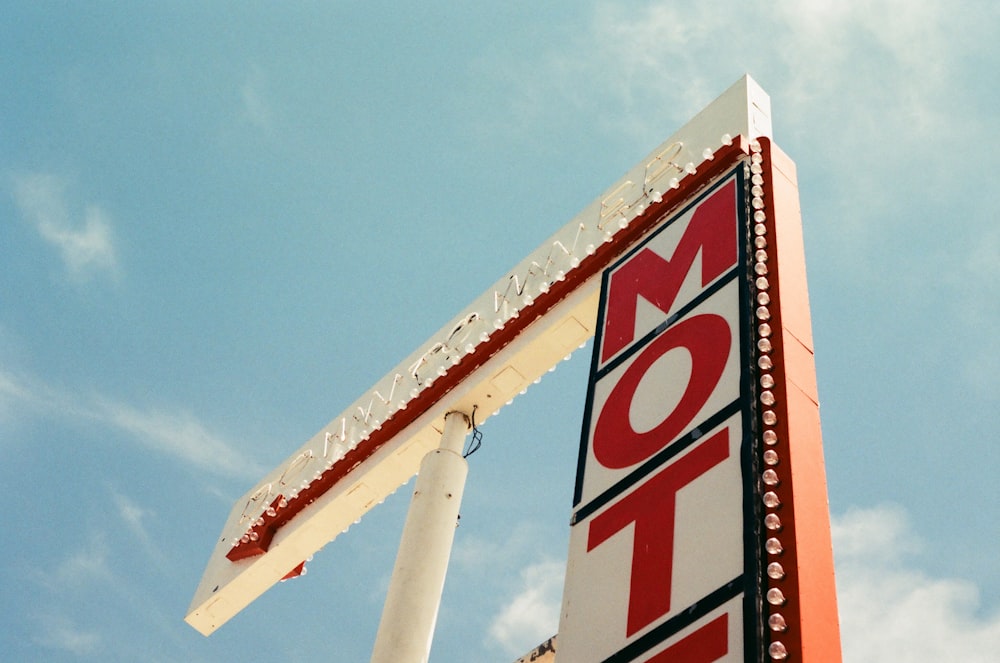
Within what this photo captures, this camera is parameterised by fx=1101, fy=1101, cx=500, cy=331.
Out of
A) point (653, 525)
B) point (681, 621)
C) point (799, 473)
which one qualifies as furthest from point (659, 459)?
point (681, 621)

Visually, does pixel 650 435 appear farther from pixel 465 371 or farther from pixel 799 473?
pixel 465 371

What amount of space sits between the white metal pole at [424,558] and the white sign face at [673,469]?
8.00ft

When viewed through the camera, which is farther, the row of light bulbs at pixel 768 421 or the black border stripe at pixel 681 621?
the black border stripe at pixel 681 621

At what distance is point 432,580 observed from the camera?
31.8ft

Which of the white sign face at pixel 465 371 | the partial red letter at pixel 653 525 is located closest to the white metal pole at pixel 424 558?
the white sign face at pixel 465 371

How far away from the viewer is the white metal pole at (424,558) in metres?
9.14

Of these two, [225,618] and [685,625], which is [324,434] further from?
[685,625]

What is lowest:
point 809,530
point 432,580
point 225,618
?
point 809,530

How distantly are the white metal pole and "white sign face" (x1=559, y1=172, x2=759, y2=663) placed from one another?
2439mm

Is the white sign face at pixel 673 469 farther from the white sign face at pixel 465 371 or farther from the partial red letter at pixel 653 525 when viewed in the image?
the white sign face at pixel 465 371

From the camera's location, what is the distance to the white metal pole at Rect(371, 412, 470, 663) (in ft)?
30.0

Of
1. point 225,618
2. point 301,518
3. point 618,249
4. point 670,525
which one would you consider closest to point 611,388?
point 670,525

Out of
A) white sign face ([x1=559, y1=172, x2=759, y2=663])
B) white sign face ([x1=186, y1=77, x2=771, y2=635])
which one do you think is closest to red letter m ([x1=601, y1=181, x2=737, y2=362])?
white sign face ([x1=559, y1=172, x2=759, y2=663])

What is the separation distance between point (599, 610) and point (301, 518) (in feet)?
24.1
